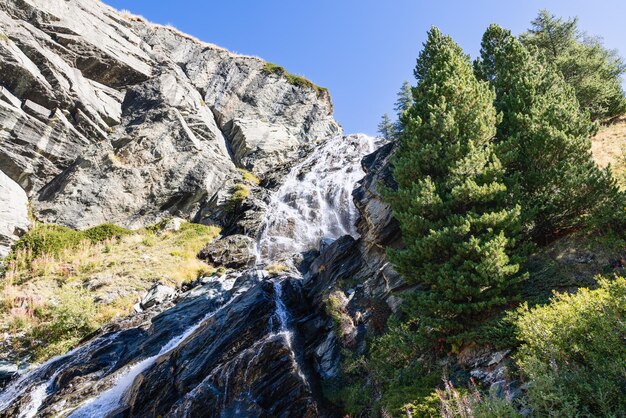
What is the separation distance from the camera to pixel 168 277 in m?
22.5

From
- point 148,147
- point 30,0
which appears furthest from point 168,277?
point 30,0

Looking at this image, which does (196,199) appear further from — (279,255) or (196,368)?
(196,368)

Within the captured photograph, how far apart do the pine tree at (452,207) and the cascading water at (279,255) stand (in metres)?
4.75

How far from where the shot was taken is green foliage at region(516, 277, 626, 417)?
531 centimetres

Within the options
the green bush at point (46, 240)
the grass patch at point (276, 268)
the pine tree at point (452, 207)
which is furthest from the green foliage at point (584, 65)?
the green bush at point (46, 240)

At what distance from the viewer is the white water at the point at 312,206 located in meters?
25.0

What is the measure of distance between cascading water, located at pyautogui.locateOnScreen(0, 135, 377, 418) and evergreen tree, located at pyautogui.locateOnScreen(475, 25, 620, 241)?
8.81 m

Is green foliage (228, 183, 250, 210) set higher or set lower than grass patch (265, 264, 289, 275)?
higher

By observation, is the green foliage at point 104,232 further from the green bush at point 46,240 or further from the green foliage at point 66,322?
the green foliage at point 66,322

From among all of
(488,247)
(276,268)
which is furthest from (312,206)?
(488,247)

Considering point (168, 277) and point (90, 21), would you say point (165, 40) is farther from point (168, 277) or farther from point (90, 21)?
point (168, 277)

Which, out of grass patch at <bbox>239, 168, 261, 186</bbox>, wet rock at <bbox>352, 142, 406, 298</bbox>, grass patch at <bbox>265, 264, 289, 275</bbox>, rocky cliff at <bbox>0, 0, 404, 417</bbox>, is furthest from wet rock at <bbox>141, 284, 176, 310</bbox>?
grass patch at <bbox>239, 168, 261, 186</bbox>

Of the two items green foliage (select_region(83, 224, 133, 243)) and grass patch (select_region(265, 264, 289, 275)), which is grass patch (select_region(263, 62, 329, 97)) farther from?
grass patch (select_region(265, 264, 289, 275))

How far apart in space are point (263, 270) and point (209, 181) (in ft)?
55.7
